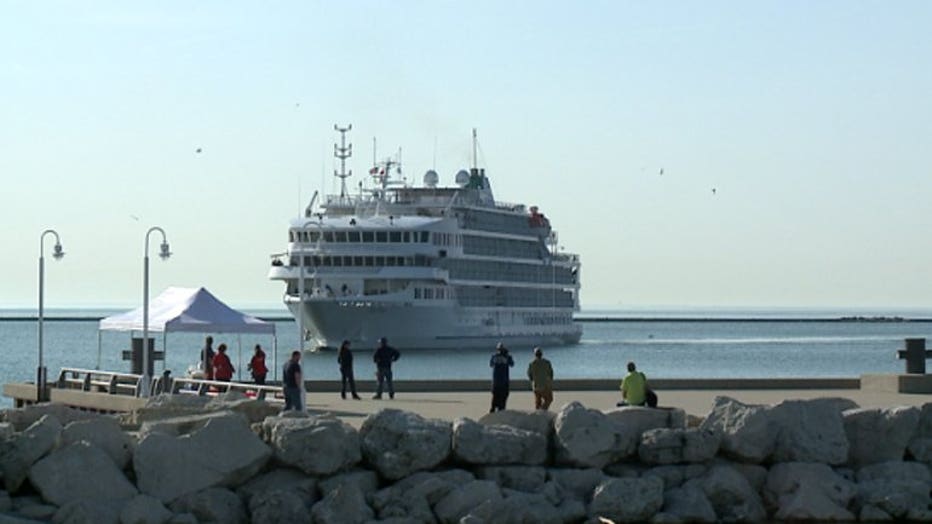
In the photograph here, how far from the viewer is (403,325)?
3100 inches

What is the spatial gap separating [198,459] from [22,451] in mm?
1667

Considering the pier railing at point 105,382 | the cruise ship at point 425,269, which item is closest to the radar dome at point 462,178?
the cruise ship at point 425,269

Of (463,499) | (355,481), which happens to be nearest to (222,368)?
(355,481)

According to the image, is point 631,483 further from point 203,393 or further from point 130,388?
point 130,388

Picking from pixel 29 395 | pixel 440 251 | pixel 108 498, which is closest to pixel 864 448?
pixel 108 498

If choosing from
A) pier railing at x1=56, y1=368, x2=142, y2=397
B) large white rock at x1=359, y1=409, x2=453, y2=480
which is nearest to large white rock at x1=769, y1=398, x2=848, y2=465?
large white rock at x1=359, y1=409, x2=453, y2=480

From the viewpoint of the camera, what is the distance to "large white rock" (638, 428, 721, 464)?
1897 cm

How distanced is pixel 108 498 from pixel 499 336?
6863cm

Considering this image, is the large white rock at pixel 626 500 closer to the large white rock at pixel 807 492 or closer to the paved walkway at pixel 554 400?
the large white rock at pixel 807 492

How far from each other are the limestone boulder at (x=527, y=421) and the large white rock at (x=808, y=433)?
2.31m

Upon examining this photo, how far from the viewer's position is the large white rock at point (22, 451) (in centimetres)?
1789

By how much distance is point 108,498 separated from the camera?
57.8 feet

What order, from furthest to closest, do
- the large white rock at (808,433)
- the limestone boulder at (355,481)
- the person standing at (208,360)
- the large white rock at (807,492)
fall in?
the person standing at (208,360) → the large white rock at (808,433) → the large white rock at (807,492) → the limestone boulder at (355,481)

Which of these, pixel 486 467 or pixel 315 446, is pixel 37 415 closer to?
pixel 315 446
